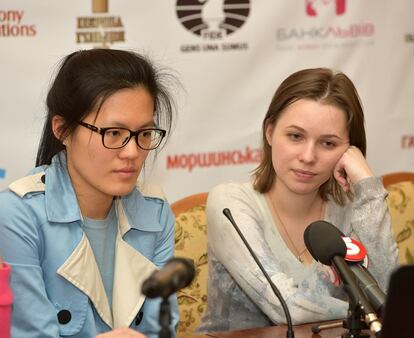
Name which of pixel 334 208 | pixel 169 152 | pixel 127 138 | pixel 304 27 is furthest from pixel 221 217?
pixel 304 27

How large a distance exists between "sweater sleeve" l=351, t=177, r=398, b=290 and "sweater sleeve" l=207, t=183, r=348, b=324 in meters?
0.23

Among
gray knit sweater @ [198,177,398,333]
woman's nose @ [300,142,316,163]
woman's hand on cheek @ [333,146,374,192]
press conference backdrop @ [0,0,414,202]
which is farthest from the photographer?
press conference backdrop @ [0,0,414,202]

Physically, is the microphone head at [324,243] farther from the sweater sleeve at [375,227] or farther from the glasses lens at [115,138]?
the sweater sleeve at [375,227]

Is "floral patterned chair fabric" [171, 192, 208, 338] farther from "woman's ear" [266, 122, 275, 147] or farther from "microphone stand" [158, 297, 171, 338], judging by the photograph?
"microphone stand" [158, 297, 171, 338]

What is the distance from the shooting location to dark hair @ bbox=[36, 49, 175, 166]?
82.4 inches

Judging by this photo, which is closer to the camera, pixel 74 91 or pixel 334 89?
pixel 74 91

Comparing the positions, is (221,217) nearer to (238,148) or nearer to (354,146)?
(354,146)

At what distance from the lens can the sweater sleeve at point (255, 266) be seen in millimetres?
2314

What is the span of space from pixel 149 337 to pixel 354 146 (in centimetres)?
98

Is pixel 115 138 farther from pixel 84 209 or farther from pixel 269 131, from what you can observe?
pixel 269 131

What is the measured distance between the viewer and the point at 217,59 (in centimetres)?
355

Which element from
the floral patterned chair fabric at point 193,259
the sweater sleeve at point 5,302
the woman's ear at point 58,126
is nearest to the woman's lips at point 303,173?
the floral patterned chair fabric at point 193,259

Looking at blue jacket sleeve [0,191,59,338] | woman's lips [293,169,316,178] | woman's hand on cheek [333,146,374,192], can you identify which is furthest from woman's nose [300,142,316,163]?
blue jacket sleeve [0,191,59,338]

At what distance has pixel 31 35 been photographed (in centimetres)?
319
